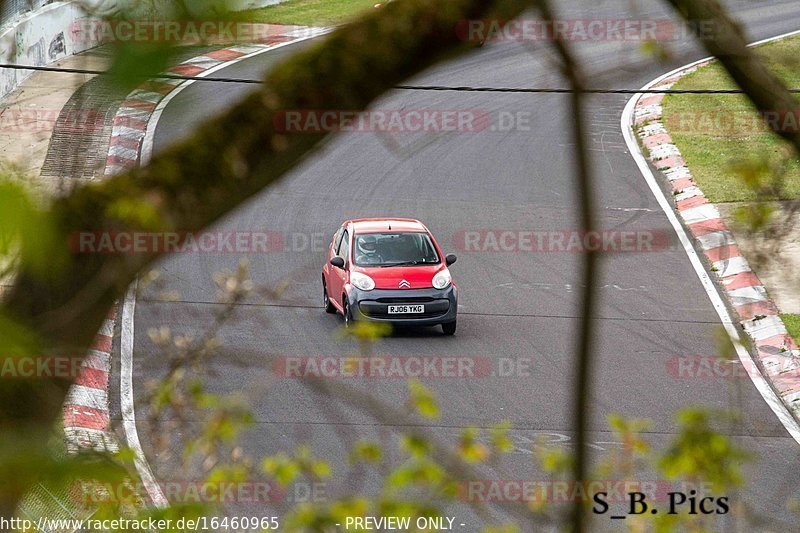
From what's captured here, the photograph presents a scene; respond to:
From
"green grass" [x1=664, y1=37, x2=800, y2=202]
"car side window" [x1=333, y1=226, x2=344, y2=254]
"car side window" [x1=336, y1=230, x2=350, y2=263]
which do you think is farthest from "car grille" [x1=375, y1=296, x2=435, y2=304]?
"green grass" [x1=664, y1=37, x2=800, y2=202]

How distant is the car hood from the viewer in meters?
→ 14.0

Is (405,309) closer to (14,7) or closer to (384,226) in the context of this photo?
(384,226)

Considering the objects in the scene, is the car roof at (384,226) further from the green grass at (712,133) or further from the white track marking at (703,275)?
the green grass at (712,133)

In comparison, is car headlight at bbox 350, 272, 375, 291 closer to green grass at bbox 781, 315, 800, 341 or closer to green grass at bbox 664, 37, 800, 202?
green grass at bbox 664, 37, 800, 202

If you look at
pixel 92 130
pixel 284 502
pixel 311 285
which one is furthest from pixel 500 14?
pixel 311 285

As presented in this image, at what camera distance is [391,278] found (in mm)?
14070

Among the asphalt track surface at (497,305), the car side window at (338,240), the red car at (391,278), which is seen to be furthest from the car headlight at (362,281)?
the car side window at (338,240)

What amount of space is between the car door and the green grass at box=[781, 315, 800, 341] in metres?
6.18

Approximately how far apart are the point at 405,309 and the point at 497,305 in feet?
5.59

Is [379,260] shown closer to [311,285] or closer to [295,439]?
[311,285]

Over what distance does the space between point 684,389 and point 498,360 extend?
2.32 meters

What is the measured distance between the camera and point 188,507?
1.86m

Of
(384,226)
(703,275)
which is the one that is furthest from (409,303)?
(703,275)

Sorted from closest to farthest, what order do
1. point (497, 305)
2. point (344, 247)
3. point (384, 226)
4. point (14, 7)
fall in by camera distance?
point (14, 7) < point (384, 226) < point (344, 247) < point (497, 305)
